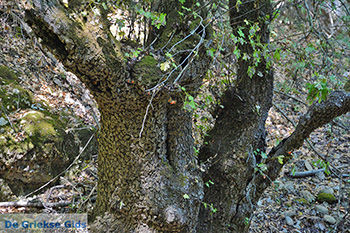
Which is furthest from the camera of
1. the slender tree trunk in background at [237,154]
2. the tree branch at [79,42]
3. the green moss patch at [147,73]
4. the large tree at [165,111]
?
the slender tree trunk in background at [237,154]

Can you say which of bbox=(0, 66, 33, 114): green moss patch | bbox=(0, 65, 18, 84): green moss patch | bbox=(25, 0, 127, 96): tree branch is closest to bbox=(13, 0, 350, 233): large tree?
bbox=(25, 0, 127, 96): tree branch

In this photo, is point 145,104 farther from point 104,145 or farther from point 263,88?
point 263,88

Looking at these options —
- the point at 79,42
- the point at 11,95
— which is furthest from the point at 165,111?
the point at 11,95

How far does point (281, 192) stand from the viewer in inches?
250

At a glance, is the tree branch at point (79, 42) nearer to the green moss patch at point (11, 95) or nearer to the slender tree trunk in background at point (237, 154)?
the slender tree trunk in background at point (237, 154)

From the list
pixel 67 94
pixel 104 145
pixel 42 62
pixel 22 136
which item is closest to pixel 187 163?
pixel 104 145

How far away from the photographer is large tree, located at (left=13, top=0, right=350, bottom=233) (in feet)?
7.16

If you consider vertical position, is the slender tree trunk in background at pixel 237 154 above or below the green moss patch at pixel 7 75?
above

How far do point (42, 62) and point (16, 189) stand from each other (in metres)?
2.72

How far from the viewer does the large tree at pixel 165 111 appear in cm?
218

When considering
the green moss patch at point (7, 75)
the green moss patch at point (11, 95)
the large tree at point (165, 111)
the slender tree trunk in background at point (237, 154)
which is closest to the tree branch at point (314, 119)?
the large tree at point (165, 111)

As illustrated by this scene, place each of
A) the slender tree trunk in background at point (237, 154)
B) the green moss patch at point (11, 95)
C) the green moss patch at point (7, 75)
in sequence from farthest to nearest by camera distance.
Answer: the green moss patch at point (7, 75), the green moss patch at point (11, 95), the slender tree trunk in background at point (237, 154)

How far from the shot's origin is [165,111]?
273 cm

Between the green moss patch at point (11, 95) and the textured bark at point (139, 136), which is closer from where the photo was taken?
the textured bark at point (139, 136)
